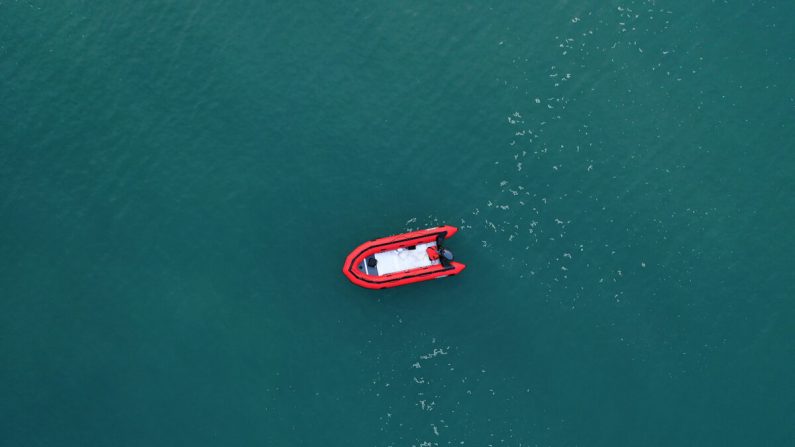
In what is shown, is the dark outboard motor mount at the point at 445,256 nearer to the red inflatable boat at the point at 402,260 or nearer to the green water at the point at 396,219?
the red inflatable boat at the point at 402,260

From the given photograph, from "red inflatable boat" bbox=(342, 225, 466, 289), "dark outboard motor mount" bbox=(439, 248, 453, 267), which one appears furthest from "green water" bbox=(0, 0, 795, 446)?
"dark outboard motor mount" bbox=(439, 248, 453, 267)

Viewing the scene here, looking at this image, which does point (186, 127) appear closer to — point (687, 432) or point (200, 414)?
point (200, 414)

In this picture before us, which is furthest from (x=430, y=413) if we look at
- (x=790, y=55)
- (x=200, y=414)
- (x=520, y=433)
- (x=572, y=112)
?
(x=790, y=55)

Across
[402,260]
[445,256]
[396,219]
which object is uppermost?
[396,219]

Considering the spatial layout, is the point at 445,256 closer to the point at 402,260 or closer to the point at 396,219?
the point at 402,260

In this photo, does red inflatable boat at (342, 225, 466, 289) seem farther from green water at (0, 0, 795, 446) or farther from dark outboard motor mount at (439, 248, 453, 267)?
green water at (0, 0, 795, 446)

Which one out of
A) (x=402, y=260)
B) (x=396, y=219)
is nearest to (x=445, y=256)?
(x=402, y=260)

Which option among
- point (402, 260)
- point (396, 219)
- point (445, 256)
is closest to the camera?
point (445, 256)
